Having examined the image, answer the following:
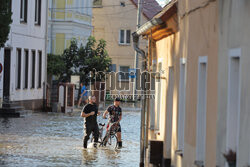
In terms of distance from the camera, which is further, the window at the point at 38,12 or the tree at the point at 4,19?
the window at the point at 38,12

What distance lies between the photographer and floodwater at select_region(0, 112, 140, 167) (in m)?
18.0

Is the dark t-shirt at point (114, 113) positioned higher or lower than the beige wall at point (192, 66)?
lower

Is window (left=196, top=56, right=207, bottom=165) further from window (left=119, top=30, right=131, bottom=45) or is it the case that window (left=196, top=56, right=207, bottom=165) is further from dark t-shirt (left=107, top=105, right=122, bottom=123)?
window (left=119, top=30, right=131, bottom=45)

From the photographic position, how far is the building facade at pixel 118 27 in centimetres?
6588

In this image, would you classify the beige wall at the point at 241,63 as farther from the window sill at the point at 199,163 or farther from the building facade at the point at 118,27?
the building facade at the point at 118,27

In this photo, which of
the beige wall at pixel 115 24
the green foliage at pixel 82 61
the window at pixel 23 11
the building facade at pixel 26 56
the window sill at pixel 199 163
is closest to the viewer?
the window sill at pixel 199 163

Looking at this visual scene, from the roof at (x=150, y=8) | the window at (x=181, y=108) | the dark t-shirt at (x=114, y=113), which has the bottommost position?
the dark t-shirt at (x=114, y=113)

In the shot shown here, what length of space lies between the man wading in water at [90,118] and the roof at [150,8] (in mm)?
42760

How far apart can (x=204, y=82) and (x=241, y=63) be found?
9.58 ft

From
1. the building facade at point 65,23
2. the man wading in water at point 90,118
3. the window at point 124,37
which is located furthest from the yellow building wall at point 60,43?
the man wading in water at point 90,118

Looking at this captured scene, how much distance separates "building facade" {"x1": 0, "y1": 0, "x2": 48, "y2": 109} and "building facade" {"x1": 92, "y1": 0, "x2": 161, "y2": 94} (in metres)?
23.0

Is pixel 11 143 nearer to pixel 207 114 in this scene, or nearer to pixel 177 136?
pixel 177 136

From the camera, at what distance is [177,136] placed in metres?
12.6

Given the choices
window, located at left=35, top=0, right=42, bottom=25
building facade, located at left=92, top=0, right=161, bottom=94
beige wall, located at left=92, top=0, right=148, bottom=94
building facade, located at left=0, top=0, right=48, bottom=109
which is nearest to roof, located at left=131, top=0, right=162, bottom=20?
building facade, located at left=92, top=0, right=161, bottom=94
